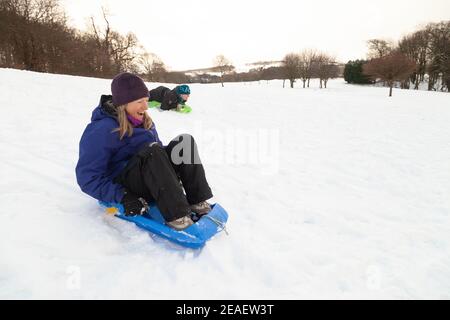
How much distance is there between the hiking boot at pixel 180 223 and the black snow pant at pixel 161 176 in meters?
0.04

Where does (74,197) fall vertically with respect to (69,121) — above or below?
below

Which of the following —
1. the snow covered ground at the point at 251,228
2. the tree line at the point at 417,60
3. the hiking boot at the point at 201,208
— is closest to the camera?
the snow covered ground at the point at 251,228

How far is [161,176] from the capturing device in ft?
6.20

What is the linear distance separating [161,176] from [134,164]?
235 mm

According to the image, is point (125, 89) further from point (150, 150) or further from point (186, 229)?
point (186, 229)

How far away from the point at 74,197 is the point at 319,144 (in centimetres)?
451

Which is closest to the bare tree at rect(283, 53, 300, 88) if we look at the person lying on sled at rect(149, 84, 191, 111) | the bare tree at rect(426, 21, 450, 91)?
the bare tree at rect(426, 21, 450, 91)

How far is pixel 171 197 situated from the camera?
1.92m

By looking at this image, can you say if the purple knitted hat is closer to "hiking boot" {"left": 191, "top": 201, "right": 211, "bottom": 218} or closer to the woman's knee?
the woman's knee

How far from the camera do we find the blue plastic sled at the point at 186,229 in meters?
1.93

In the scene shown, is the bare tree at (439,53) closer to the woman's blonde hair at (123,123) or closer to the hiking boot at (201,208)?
the hiking boot at (201,208)

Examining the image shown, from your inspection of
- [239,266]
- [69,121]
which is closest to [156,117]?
[69,121]

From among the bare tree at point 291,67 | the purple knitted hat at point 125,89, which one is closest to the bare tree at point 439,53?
the bare tree at point 291,67
